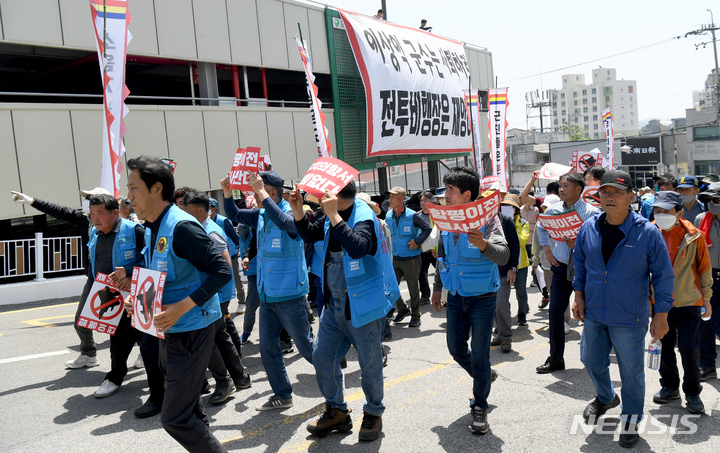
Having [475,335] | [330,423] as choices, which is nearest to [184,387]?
[330,423]

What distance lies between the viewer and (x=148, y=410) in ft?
16.9

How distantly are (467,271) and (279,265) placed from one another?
166cm

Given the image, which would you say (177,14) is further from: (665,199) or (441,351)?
(665,199)

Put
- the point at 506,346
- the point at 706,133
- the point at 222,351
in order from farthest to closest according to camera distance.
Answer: the point at 706,133 < the point at 506,346 < the point at 222,351

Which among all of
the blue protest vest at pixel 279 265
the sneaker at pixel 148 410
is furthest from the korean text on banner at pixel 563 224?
the sneaker at pixel 148 410

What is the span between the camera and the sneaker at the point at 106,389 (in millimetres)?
5688

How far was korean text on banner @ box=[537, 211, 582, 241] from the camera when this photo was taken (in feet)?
18.7

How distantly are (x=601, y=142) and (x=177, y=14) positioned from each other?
136ft

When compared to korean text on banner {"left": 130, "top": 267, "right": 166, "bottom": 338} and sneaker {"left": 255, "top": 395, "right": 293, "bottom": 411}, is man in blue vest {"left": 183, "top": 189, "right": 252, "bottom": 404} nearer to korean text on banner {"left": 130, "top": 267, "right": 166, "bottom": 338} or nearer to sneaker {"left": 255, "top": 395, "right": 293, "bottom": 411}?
sneaker {"left": 255, "top": 395, "right": 293, "bottom": 411}

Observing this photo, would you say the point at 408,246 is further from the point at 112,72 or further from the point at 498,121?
the point at 498,121

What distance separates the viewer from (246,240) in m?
8.53

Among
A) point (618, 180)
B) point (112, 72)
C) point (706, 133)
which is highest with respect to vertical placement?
point (112, 72)

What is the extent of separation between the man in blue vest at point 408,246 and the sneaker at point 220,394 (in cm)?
343

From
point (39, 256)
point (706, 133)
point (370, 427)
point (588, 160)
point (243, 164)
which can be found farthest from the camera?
point (706, 133)
